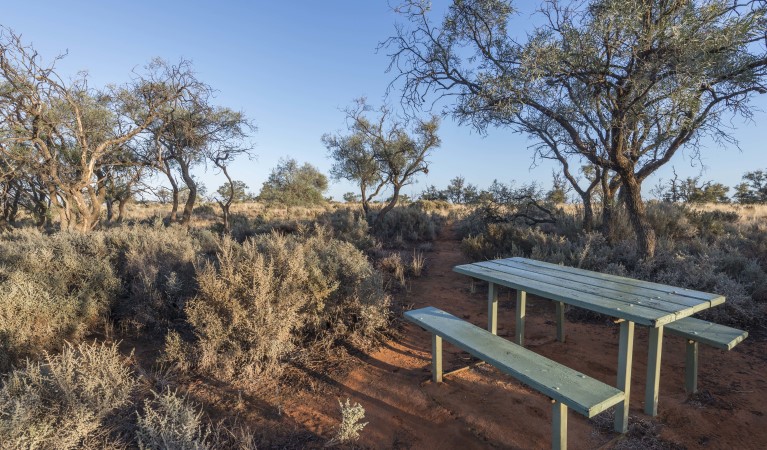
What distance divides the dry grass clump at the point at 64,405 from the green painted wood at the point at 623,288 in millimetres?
3866

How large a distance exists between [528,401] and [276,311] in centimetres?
253

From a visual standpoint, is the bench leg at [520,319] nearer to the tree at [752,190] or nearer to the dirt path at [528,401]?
the dirt path at [528,401]

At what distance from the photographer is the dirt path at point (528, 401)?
279 centimetres

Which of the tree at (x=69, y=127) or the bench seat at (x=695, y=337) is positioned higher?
the tree at (x=69, y=127)

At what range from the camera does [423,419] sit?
304cm

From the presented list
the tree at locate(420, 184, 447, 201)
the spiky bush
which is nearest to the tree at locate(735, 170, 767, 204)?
the tree at locate(420, 184, 447, 201)

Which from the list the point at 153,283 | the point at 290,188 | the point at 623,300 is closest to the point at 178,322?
the point at 153,283

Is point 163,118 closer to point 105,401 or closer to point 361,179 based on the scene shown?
point 361,179

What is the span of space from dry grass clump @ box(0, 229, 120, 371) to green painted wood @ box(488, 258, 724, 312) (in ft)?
16.5

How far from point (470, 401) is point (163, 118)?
11.5 meters

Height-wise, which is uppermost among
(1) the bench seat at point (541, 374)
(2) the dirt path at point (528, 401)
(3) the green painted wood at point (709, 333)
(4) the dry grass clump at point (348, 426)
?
(3) the green painted wood at point (709, 333)

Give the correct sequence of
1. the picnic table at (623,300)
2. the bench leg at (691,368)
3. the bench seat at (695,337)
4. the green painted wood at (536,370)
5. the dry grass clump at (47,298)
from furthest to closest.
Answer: the dry grass clump at (47,298), the bench leg at (691,368), the bench seat at (695,337), the picnic table at (623,300), the green painted wood at (536,370)

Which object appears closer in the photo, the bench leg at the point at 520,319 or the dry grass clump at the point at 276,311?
the dry grass clump at the point at 276,311

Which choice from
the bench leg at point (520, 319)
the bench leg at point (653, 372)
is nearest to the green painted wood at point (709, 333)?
the bench leg at point (653, 372)
